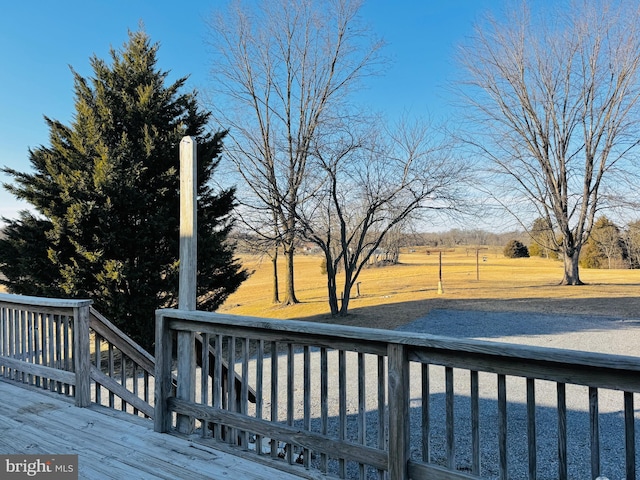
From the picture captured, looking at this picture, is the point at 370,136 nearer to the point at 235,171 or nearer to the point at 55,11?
the point at 235,171

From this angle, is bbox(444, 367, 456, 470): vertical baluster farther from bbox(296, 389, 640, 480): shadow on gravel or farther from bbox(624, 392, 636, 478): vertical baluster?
bbox(296, 389, 640, 480): shadow on gravel

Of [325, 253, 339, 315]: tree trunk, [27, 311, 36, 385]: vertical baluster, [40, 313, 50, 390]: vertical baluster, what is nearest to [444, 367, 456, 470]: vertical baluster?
[40, 313, 50, 390]: vertical baluster

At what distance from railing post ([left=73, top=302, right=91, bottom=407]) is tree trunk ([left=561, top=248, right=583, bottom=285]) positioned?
18.2m

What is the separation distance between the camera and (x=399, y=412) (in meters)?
1.65

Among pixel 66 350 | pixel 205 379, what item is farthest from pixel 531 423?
pixel 66 350

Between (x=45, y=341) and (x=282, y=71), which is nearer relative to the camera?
(x=45, y=341)

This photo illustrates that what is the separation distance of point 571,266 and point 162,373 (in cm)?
1848

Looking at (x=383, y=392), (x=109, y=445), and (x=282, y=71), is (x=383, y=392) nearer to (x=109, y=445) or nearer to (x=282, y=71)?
(x=109, y=445)

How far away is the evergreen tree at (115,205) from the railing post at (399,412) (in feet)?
20.7

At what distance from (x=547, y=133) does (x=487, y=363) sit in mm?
18160

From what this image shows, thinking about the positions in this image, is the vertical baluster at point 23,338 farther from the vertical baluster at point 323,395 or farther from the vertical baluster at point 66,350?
the vertical baluster at point 323,395

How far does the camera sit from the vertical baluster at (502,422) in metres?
1.46

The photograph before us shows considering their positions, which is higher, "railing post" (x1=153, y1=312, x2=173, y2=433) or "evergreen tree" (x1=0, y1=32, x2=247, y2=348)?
"evergreen tree" (x1=0, y1=32, x2=247, y2=348)

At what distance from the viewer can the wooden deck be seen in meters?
1.98
